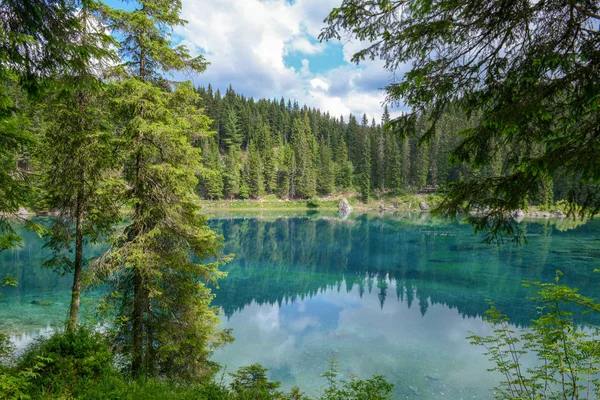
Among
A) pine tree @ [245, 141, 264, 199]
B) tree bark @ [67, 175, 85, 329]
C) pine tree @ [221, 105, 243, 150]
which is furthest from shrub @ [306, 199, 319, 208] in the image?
tree bark @ [67, 175, 85, 329]

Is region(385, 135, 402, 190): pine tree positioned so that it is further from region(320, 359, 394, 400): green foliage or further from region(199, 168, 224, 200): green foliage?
region(320, 359, 394, 400): green foliage

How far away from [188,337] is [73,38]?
259 inches

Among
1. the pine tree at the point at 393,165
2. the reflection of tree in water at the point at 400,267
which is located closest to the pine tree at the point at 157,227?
the reflection of tree in water at the point at 400,267

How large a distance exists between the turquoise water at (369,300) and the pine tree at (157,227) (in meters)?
4.83

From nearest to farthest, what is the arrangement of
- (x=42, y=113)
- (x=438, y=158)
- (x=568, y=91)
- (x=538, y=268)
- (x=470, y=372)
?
(x=568, y=91) < (x=42, y=113) < (x=470, y=372) < (x=538, y=268) < (x=438, y=158)

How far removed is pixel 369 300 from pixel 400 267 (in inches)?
332

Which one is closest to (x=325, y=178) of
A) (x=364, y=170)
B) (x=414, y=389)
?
(x=364, y=170)

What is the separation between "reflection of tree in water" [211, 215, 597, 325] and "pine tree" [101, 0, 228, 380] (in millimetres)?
9950

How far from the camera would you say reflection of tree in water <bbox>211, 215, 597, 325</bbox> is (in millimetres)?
19891

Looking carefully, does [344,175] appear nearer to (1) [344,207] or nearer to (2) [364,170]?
(2) [364,170]

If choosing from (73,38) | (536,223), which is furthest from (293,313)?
(536,223)

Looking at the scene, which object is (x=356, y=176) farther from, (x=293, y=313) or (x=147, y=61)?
(x=147, y=61)

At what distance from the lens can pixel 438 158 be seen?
72.9 m

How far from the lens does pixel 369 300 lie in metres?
19.9
